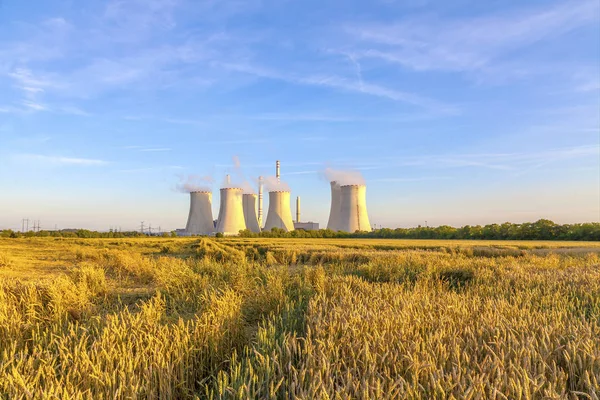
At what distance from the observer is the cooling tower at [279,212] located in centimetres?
4694

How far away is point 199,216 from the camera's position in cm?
4488

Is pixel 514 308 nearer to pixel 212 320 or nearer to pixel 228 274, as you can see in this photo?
pixel 212 320

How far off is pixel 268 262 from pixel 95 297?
7.06 meters

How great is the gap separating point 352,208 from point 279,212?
8.68m

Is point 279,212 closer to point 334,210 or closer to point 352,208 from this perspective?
point 334,210

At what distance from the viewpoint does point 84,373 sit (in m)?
2.97

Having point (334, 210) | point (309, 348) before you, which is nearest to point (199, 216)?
point (334, 210)

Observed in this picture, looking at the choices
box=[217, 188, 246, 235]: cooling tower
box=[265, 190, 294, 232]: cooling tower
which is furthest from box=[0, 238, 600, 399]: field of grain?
box=[265, 190, 294, 232]: cooling tower

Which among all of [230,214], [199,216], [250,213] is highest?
[250,213]

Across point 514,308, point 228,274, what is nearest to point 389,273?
point 228,274

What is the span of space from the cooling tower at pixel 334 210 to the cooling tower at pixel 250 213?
10328mm

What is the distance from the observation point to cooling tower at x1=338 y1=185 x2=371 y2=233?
42.5 m

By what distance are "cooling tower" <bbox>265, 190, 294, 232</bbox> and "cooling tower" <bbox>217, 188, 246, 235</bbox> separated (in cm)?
329

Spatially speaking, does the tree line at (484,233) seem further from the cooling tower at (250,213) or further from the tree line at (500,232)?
the cooling tower at (250,213)
